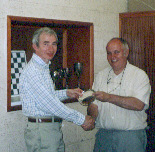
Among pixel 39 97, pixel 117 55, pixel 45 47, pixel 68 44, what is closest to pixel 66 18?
pixel 68 44

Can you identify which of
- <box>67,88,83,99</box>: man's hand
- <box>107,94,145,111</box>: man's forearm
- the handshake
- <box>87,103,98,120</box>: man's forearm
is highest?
<box>67,88,83,99</box>: man's hand

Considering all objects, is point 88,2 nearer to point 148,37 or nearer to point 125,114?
point 148,37

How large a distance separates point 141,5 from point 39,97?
190 cm

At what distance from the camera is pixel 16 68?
2.42 metres

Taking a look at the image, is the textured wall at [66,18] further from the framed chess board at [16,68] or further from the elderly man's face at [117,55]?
the elderly man's face at [117,55]

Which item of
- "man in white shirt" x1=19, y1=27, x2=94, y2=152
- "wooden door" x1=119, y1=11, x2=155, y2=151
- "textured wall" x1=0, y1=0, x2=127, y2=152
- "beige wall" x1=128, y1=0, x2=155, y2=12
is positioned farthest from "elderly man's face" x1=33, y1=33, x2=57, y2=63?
"beige wall" x1=128, y1=0, x2=155, y2=12

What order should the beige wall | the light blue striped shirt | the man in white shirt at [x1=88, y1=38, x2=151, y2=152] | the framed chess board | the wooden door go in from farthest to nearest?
1. the beige wall
2. the wooden door
3. the framed chess board
4. the man in white shirt at [x1=88, y1=38, x2=151, y2=152]
5. the light blue striped shirt

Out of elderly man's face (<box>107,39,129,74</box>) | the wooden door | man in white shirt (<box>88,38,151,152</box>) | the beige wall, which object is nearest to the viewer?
man in white shirt (<box>88,38,151,152</box>)

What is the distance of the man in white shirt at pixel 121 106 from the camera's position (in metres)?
1.88

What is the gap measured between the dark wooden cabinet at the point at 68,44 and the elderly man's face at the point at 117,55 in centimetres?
63

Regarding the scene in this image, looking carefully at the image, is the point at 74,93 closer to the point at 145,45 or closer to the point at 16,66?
the point at 16,66

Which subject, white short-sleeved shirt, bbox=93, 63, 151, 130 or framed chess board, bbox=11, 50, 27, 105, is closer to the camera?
white short-sleeved shirt, bbox=93, 63, 151, 130

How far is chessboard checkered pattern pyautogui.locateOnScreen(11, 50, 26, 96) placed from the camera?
93.7 inches

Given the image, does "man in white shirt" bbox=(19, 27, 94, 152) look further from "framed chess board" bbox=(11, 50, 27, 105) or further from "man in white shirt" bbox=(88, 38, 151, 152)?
"framed chess board" bbox=(11, 50, 27, 105)
